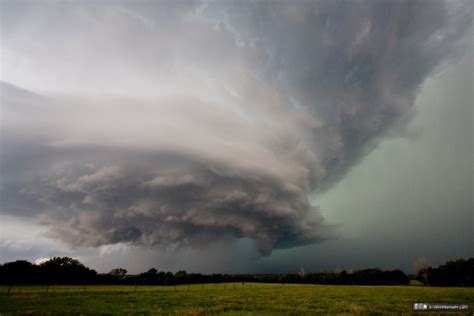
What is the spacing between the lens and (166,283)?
12750cm

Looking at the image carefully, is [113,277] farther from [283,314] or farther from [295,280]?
[283,314]

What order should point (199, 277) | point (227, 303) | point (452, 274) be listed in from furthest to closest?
point (199, 277) < point (452, 274) < point (227, 303)

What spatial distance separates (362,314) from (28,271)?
509 ft

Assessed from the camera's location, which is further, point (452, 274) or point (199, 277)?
point (199, 277)

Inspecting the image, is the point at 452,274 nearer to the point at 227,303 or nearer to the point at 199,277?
the point at 199,277

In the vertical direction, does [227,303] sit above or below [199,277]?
above

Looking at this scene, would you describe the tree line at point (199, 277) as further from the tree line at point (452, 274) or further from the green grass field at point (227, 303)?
the green grass field at point (227, 303)

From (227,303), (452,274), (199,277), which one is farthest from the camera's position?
(199,277)

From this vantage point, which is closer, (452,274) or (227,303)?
(227,303)

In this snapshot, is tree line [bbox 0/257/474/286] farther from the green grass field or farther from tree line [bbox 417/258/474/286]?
the green grass field

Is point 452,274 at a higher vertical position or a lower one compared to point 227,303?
lower

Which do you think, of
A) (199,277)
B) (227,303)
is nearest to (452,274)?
(199,277)

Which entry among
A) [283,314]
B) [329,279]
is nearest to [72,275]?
[329,279]

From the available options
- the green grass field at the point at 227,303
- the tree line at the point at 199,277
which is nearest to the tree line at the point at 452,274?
the tree line at the point at 199,277
